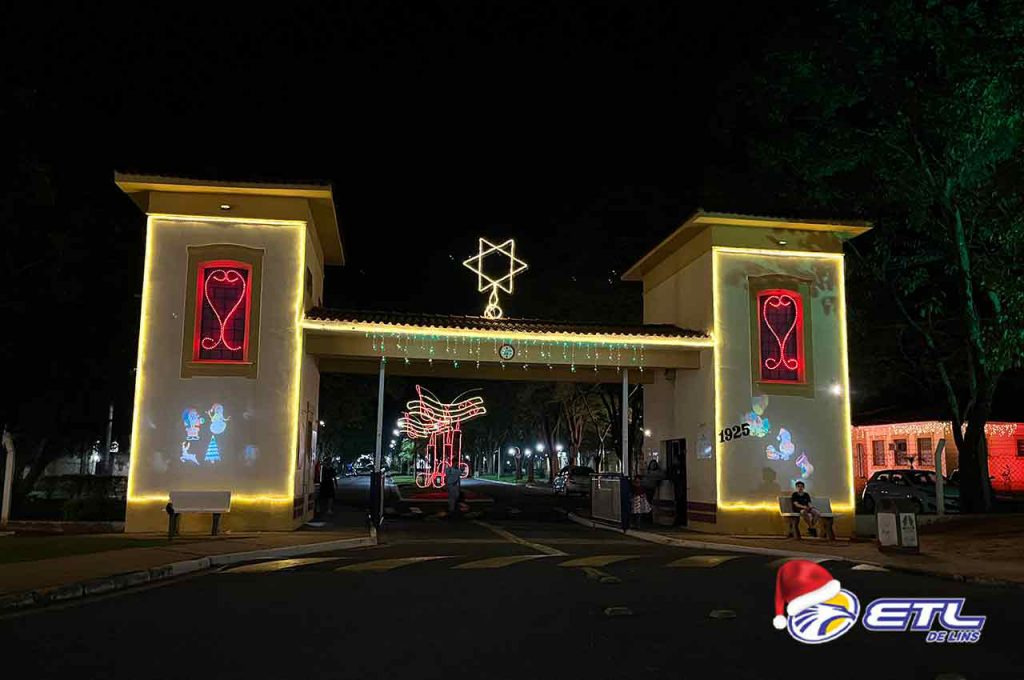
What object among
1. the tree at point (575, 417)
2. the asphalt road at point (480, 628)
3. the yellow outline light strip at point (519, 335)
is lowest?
the asphalt road at point (480, 628)

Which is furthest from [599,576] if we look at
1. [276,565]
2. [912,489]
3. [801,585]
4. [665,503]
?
[912,489]

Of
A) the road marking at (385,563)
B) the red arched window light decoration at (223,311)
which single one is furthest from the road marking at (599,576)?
the red arched window light decoration at (223,311)

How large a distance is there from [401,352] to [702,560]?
8.91m

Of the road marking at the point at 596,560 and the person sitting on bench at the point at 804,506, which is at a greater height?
the person sitting on bench at the point at 804,506

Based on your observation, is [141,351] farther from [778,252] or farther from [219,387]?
[778,252]

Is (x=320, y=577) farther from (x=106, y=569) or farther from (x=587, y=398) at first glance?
(x=587, y=398)

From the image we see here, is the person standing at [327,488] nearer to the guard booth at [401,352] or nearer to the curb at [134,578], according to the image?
the guard booth at [401,352]

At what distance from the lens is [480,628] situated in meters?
Result: 8.05

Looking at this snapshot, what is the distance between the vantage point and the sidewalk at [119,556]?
10164mm

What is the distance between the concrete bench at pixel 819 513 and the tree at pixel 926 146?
5.22 meters

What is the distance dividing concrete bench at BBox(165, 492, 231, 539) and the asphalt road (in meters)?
4.59

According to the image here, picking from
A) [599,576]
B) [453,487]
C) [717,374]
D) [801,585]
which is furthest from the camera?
[453,487]

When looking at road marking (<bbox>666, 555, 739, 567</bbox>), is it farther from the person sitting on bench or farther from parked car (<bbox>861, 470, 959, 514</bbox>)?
parked car (<bbox>861, 470, 959, 514</bbox>)

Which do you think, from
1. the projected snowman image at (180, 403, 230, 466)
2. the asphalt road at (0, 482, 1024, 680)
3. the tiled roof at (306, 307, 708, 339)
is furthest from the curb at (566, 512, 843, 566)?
the projected snowman image at (180, 403, 230, 466)
